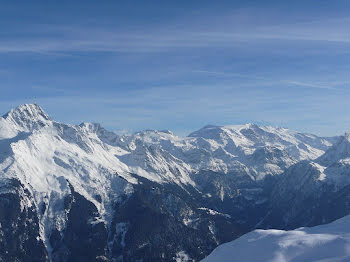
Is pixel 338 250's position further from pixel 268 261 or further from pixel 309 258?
pixel 268 261

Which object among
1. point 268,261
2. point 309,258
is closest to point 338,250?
point 309,258
